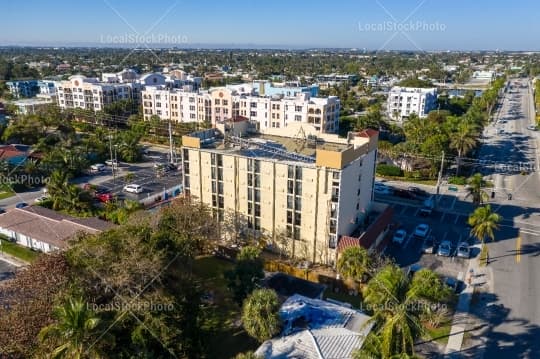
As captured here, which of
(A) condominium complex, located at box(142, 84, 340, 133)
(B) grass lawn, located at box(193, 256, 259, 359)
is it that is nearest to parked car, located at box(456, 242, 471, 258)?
(B) grass lawn, located at box(193, 256, 259, 359)

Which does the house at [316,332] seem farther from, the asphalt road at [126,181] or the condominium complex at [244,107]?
the condominium complex at [244,107]

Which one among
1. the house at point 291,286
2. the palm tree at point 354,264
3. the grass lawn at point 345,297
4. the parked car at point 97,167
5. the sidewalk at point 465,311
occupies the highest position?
the palm tree at point 354,264

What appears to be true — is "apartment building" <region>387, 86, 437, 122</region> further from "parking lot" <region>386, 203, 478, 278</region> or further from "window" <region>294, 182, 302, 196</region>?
"window" <region>294, 182, 302, 196</region>

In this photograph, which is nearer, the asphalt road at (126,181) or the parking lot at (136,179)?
the asphalt road at (126,181)

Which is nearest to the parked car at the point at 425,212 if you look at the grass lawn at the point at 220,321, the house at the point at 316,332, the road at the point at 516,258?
the road at the point at 516,258

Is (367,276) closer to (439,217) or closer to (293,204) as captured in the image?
(293,204)

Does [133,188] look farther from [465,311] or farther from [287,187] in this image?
[465,311]

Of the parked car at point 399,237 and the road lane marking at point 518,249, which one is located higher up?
the parked car at point 399,237
